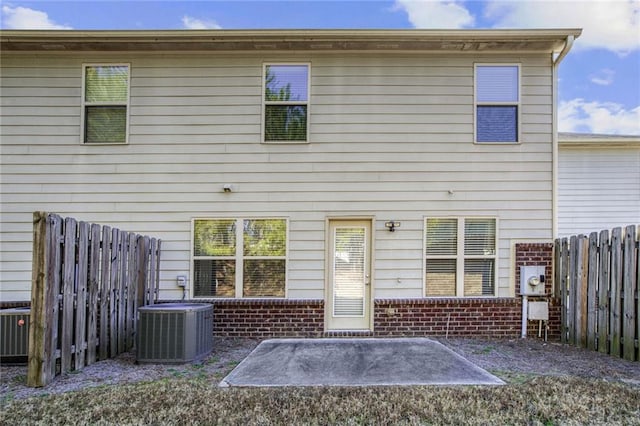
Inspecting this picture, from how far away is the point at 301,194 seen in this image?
670cm

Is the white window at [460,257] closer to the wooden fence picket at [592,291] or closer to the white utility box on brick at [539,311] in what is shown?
the white utility box on brick at [539,311]

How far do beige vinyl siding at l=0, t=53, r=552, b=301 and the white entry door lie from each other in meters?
0.20

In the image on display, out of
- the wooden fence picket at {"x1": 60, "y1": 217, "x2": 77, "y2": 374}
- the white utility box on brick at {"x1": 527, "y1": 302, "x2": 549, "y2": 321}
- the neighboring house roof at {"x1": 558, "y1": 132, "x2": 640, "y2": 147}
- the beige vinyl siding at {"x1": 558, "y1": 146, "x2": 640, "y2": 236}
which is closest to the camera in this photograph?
the wooden fence picket at {"x1": 60, "y1": 217, "x2": 77, "y2": 374}

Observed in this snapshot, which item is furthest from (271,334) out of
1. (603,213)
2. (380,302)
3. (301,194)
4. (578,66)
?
(578,66)

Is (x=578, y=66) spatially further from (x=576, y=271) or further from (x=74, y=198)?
(x=74, y=198)

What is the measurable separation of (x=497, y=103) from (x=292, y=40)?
3.68 metres

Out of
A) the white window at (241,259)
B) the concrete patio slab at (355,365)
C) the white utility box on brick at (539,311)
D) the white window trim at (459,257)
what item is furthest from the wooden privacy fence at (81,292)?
the white utility box on brick at (539,311)

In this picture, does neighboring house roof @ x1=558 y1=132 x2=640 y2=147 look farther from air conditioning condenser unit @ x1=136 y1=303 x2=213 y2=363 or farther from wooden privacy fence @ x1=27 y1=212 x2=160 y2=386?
wooden privacy fence @ x1=27 y1=212 x2=160 y2=386

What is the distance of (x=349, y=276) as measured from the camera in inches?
264

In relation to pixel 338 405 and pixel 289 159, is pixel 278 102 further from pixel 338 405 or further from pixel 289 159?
pixel 338 405

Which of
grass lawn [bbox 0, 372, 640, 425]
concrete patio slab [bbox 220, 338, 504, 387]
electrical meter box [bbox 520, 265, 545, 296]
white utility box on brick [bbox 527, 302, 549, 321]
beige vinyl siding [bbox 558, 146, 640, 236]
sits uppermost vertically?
beige vinyl siding [bbox 558, 146, 640, 236]

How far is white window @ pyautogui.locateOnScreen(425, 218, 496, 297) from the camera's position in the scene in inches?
262

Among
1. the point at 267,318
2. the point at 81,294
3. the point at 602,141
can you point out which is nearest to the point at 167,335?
the point at 81,294

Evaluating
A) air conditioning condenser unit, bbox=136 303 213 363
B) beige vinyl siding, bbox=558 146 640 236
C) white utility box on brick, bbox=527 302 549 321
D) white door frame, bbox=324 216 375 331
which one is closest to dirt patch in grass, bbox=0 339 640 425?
air conditioning condenser unit, bbox=136 303 213 363
